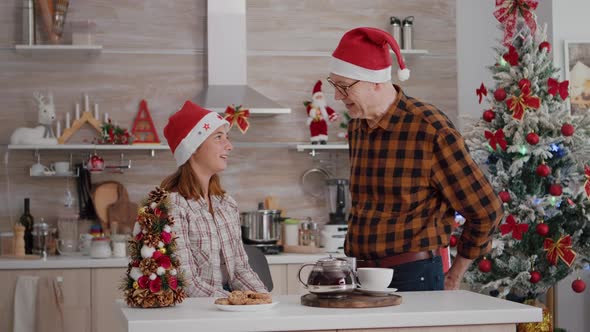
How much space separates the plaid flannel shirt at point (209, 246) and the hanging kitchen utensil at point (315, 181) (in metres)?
2.45

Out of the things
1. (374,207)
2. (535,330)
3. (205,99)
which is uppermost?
(205,99)

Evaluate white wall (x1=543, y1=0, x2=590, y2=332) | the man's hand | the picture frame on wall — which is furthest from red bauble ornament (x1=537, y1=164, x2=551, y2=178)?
the man's hand

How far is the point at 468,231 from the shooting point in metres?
3.04

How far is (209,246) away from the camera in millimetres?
3156

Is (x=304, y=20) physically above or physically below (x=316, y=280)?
above

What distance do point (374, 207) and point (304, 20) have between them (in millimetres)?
3052

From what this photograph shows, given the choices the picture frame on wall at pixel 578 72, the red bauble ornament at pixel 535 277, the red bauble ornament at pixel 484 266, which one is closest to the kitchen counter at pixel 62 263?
the red bauble ornament at pixel 484 266

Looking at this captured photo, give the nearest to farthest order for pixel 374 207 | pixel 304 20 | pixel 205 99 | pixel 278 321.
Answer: pixel 278 321, pixel 374 207, pixel 205 99, pixel 304 20

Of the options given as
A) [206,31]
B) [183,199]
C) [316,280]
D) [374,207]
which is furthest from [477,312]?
[206,31]

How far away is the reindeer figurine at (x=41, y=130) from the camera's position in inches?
210

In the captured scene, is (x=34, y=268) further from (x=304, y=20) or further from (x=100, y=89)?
(x=304, y=20)

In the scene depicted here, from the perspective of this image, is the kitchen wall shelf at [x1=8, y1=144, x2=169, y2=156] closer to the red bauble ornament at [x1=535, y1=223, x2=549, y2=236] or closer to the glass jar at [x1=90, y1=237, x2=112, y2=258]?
the glass jar at [x1=90, y1=237, x2=112, y2=258]

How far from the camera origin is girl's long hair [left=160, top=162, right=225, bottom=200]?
3250 mm

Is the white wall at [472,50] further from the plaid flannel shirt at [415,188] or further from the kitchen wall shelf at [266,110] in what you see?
the plaid flannel shirt at [415,188]
